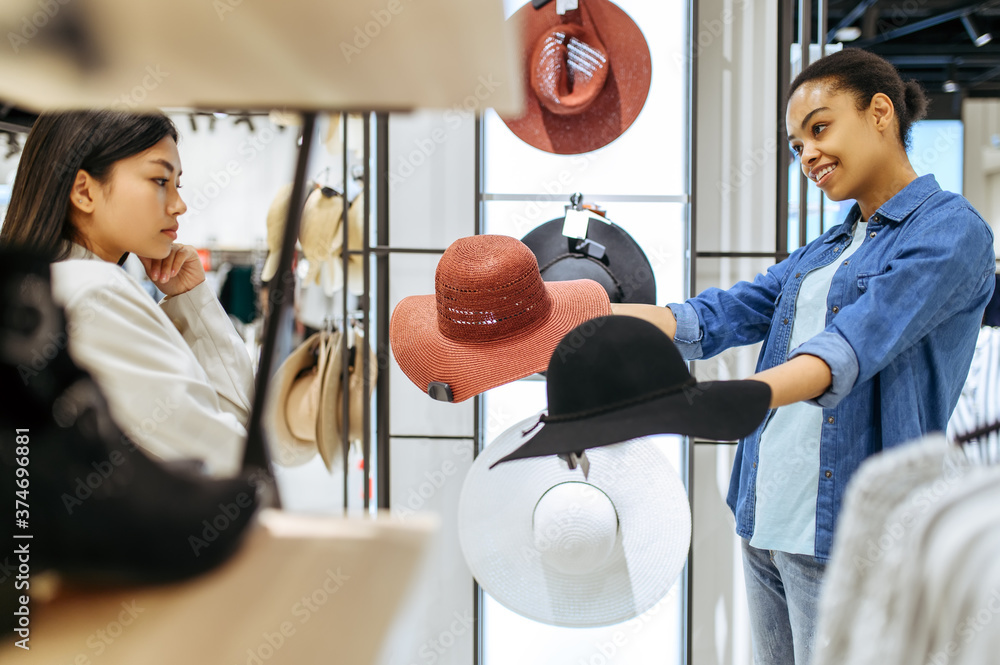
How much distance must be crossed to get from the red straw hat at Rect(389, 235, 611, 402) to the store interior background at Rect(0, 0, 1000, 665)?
0.70 m

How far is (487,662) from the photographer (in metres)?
2.02

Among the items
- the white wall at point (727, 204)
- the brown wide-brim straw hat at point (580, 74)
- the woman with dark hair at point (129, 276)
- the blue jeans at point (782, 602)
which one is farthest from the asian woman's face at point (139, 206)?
the white wall at point (727, 204)

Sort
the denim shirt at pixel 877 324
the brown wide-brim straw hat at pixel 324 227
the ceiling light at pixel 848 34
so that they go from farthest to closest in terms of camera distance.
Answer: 1. the ceiling light at pixel 848 34
2. the brown wide-brim straw hat at pixel 324 227
3. the denim shirt at pixel 877 324

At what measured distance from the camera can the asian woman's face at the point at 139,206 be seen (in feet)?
1.18

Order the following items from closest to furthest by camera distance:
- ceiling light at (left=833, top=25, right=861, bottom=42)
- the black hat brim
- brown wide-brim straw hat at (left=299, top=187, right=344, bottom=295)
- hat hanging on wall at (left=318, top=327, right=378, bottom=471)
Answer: the black hat brim < hat hanging on wall at (left=318, top=327, right=378, bottom=471) < brown wide-brim straw hat at (left=299, top=187, right=344, bottom=295) < ceiling light at (left=833, top=25, right=861, bottom=42)

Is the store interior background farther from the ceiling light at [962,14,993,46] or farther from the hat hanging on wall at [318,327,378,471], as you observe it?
the ceiling light at [962,14,993,46]

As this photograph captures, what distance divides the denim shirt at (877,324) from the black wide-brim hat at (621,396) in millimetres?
346

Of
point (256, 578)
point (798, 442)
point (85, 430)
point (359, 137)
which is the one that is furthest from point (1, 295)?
point (359, 137)

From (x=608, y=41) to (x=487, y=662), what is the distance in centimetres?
183

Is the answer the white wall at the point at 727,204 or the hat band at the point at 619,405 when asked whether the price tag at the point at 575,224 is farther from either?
the hat band at the point at 619,405

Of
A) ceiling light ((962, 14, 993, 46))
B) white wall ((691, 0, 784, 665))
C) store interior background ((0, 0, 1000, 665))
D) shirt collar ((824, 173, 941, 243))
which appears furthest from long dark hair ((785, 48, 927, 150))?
ceiling light ((962, 14, 993, 46))

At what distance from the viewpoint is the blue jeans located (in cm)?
115

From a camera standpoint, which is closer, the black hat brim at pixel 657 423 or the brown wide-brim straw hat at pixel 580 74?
the black hat brim at pixel 657 423

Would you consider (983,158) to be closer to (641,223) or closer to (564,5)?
(641,223)
